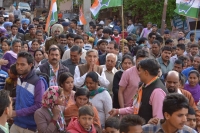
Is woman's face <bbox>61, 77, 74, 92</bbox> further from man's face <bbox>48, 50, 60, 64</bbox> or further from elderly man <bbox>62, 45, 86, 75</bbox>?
elderly man <bbox>62, 45, 86, 75</bbox>

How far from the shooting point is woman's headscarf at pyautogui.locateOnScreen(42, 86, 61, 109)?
5.76 metres

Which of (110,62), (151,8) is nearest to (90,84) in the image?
(110,62)

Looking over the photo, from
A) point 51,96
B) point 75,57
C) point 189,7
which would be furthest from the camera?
point 189,7

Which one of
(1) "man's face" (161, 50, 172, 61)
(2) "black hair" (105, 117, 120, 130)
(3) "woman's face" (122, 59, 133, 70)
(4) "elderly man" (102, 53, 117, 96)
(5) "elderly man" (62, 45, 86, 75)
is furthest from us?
(1) "man's face" (161, 50, 172, 61)

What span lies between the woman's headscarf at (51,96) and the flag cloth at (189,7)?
828 centimetres

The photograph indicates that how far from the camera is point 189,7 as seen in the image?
13.3 m

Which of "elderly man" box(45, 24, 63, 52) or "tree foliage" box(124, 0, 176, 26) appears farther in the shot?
"tree foliage" box(124, 0, 176, 26)

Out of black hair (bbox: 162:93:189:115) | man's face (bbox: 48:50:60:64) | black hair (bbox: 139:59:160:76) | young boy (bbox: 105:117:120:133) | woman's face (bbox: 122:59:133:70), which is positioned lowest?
young boy (bbox: 105:117:120:133)

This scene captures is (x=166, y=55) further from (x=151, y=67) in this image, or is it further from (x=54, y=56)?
(x=151, y=67)

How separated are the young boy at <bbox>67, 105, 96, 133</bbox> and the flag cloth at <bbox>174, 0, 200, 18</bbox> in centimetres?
808

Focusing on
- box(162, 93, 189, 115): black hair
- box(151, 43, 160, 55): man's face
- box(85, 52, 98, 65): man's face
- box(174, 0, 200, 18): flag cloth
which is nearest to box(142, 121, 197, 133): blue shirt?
box(162, 93, 189, 115): black hair

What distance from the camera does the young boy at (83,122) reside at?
584cm

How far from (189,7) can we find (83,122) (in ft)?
27.5

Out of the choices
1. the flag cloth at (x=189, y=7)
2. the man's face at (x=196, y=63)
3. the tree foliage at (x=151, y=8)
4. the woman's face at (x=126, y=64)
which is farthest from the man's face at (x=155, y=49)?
the tree foliage at (x=151, y=8)
